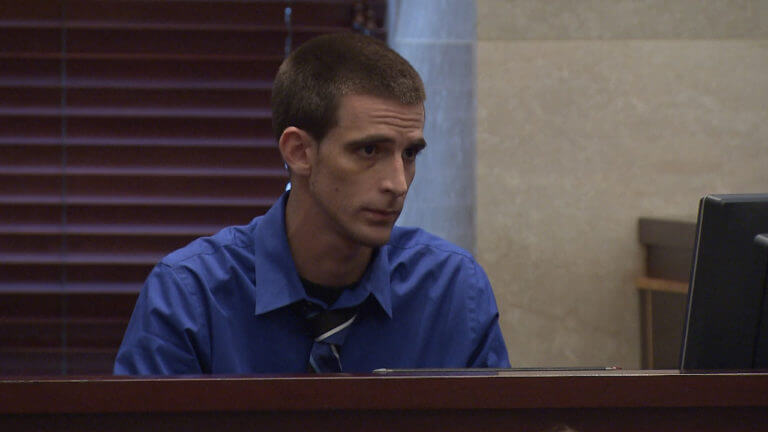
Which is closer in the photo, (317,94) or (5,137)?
(317,94)

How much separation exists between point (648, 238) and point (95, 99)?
2020mm

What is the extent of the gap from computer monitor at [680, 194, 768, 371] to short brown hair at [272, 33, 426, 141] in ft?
1.76

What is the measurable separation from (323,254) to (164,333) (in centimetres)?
29

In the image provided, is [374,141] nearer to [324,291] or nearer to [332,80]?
[332,80]

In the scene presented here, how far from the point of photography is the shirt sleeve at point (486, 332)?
1559 millimetres

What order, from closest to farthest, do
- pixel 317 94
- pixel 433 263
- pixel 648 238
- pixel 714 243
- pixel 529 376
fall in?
pixel 529 376
pixel 714 243
pixel 317 94
pixel 433 263
pixel 648 238

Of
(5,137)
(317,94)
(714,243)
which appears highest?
(317,94)

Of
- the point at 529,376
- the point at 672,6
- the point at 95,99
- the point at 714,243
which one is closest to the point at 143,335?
the point at 529,376

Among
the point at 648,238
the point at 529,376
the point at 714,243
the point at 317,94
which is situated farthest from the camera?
the point at 648,238

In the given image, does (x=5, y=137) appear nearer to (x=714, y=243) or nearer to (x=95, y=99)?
(x=95, y=99)

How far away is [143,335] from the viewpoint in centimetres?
140

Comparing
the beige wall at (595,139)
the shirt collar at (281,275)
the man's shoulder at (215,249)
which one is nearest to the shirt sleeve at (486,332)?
the shirt collar at (281,275)

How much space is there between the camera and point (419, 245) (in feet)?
5.55

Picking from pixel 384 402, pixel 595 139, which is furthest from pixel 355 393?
pixel 595 139
